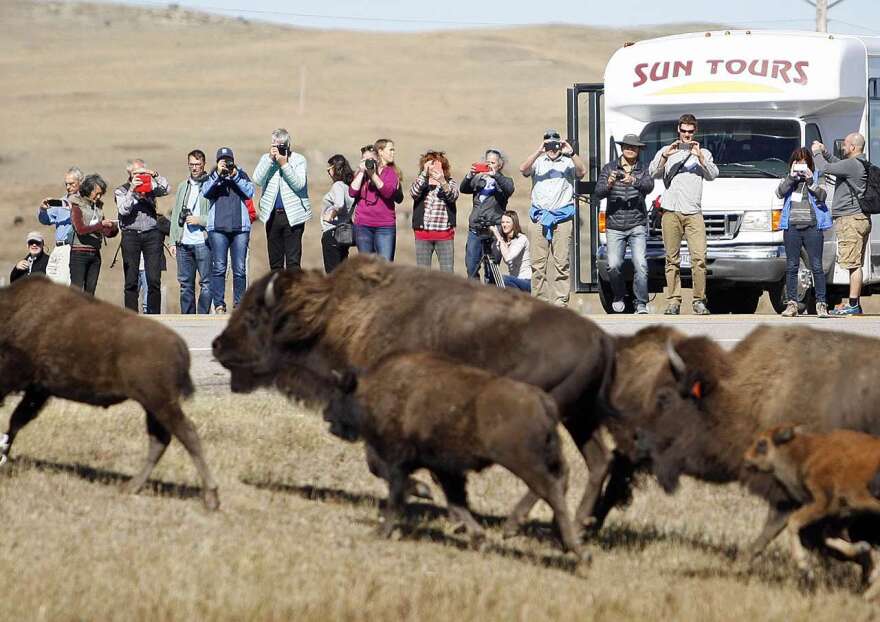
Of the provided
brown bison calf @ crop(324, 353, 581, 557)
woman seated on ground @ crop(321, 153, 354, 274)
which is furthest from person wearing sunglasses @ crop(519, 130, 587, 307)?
brown bison calf @ crop(324, 353, 581, 557)

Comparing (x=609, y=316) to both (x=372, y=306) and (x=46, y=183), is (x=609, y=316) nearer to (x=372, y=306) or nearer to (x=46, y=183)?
(x=372, y=306)

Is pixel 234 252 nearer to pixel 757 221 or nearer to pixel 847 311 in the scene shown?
pixel 757 221

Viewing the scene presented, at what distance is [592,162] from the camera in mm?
21344

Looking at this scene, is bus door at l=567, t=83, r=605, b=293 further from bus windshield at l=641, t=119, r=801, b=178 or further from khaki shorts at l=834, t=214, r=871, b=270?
khaki shorts at l=834, t=214, r=871, b=270

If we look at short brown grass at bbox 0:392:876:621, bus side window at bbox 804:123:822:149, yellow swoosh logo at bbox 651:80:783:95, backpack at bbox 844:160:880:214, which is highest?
yellow swoosh logo at bbox 651:80:783:95

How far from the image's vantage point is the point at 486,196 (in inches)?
751

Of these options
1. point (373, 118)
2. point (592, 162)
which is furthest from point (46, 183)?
point (592, 162)

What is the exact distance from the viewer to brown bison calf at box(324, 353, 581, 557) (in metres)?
8.05

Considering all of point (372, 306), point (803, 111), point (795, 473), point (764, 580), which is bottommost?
point (764, 580)

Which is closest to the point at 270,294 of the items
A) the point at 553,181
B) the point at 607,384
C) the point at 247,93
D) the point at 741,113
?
the point at 607,384

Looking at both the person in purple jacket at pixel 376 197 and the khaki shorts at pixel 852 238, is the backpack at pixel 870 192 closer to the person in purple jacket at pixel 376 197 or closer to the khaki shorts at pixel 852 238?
the khaki shorts at pixel 852 238

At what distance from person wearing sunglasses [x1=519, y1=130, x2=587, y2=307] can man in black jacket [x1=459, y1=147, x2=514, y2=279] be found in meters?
0.31

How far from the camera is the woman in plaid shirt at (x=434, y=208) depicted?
1845cm

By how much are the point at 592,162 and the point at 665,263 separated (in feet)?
5.85
